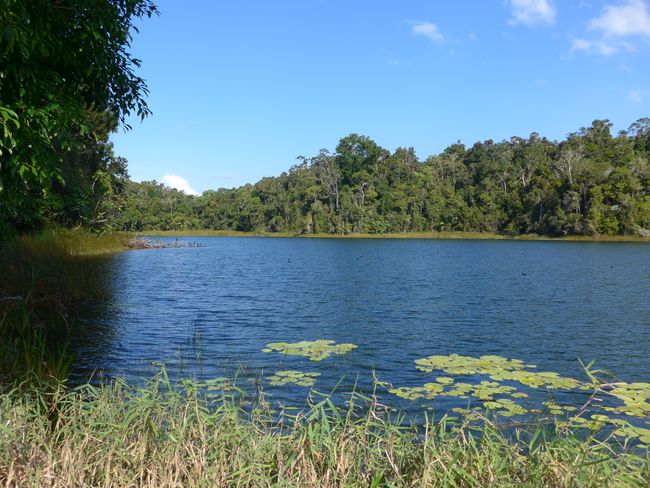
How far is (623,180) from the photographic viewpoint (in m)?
108

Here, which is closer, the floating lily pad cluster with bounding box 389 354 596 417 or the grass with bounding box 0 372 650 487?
the grass with bounding box 0 372 650 487

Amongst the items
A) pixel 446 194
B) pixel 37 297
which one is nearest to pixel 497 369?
pixel 37 297

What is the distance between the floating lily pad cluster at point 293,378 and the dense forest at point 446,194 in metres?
96.0

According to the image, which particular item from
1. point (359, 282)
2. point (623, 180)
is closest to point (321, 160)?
point (623, 180)

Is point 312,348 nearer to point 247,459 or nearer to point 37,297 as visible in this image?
point 247,459

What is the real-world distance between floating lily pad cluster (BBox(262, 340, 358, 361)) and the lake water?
1.34ft

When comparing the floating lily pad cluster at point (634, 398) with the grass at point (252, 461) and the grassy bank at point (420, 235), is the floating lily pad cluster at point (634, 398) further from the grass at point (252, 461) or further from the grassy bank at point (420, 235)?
the grassy bank at point (420, 235)

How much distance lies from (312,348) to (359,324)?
202 inches

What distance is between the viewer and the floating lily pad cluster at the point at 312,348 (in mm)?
15344

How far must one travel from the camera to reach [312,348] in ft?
52.7

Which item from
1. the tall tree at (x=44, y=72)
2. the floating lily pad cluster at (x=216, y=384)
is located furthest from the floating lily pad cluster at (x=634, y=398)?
the tall tree at (x=44, y=72)

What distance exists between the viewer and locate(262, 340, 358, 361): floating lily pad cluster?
604 inches

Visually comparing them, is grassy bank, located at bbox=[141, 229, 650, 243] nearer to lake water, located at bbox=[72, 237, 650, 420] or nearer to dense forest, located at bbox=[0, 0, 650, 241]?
dense forest, located at bbox=[0, 0, 650, 241]

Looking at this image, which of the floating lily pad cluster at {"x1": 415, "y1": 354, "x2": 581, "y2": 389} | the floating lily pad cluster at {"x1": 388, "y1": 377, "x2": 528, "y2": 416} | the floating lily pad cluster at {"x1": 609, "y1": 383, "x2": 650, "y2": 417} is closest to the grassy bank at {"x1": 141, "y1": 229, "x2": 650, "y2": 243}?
the floating lily pad cluster at {"x1": 415, "y1": 354, "x2": 581, "y2": 389}
